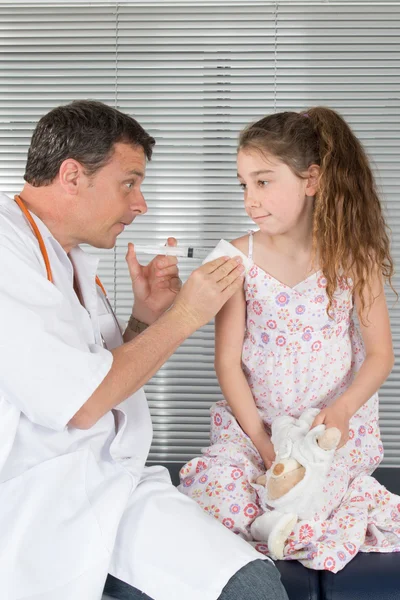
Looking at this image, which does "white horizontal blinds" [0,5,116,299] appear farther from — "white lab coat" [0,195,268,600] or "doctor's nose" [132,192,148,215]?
"white lab coat" [0,195,268,600]

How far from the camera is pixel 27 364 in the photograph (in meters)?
1.43

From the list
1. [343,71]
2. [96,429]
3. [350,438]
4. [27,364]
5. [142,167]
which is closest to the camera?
[27,364]

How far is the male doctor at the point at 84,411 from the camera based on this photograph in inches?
57.2

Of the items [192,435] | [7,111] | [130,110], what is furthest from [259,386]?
[7,111]

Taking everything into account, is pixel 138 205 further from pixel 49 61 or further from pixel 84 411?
pixel 49 61

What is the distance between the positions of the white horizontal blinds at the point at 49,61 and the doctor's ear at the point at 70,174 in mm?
1340

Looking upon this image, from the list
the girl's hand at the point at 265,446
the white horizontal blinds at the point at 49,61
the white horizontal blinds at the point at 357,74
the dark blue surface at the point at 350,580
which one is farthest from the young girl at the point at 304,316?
the white horizontal blinds at the point at 49,61

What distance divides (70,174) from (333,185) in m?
0.69

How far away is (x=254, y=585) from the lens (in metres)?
1.51

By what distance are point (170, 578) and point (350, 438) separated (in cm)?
75

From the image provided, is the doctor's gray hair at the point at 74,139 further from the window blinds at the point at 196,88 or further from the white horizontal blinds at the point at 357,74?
the white horizontal blinds at the point at 357,74

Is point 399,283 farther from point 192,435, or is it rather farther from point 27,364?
point 27,364

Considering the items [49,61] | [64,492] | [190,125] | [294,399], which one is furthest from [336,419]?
[49,61]

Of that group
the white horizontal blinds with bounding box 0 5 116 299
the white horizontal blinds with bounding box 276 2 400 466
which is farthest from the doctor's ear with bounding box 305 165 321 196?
the white horizontal blinds with bounding box 0 5 116 299
